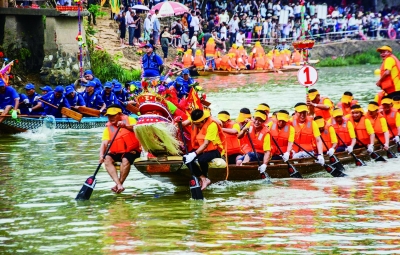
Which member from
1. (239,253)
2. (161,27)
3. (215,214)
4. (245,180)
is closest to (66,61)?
(161,27)

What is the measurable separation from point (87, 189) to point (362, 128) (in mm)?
6048

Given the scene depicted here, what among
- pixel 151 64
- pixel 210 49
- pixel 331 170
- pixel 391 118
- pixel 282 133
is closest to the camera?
pixel 282 133

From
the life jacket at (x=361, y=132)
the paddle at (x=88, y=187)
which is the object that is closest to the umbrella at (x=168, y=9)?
the life jacket at (x=361, y=132)

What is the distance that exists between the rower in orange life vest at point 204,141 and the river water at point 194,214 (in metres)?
0.43

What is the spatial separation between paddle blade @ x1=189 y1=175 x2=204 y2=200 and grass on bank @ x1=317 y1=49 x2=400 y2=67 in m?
30.7

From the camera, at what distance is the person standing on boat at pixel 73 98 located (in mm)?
21505

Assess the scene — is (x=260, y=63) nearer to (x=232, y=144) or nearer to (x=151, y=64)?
(x=151, y=64)

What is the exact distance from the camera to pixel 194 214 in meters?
12.8

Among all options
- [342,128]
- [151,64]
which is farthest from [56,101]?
[342,128]

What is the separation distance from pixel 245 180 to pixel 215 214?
227cm

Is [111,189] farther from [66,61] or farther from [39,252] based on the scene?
[66,61]

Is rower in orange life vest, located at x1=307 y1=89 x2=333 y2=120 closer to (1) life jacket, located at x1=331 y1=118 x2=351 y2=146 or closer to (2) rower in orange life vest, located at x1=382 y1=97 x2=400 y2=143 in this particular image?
(1) life jacket, located at x1=331 y1=118 x2=351 y2=146

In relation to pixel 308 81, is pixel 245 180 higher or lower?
lower

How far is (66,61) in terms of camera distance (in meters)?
29.1
